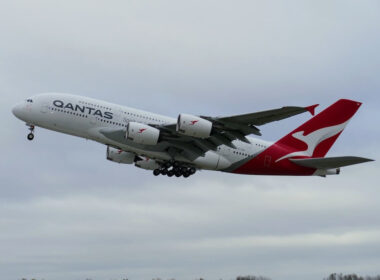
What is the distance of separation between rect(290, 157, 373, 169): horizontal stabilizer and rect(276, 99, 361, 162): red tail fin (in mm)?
996

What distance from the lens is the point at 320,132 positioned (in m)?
54.8

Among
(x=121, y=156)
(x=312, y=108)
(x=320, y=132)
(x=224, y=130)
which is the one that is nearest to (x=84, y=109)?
(x=121, y=156)

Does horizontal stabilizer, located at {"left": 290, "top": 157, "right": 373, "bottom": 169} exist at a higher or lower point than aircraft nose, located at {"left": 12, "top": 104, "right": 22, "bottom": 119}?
lower

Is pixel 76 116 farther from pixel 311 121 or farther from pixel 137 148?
pixel 311 121

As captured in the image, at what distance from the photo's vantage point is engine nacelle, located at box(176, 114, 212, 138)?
149 feet

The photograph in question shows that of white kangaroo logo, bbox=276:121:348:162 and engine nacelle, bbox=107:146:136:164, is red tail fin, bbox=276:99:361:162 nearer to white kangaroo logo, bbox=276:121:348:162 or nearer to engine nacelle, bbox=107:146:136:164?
white kangaroo logo, bbox=276:121:348:162

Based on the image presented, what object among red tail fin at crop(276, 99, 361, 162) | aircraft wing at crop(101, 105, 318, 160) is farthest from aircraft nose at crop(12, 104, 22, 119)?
red tail fin at crop(276, 99, 361, 162)

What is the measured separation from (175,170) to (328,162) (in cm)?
1091

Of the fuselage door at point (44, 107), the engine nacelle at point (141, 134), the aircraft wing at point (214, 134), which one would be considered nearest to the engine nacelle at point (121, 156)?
the aircraft wing at point (214, 134)

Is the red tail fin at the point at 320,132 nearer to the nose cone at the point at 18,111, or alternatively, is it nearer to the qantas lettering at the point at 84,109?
the qantas lettering at the point at 84,109

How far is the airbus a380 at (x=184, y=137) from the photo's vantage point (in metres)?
45.8

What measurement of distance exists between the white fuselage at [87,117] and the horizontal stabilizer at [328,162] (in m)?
6.38

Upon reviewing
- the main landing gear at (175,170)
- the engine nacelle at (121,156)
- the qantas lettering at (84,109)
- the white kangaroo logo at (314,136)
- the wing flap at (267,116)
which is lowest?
the main landing gear at (175,170)

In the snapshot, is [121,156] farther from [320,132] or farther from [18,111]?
[320,132]
